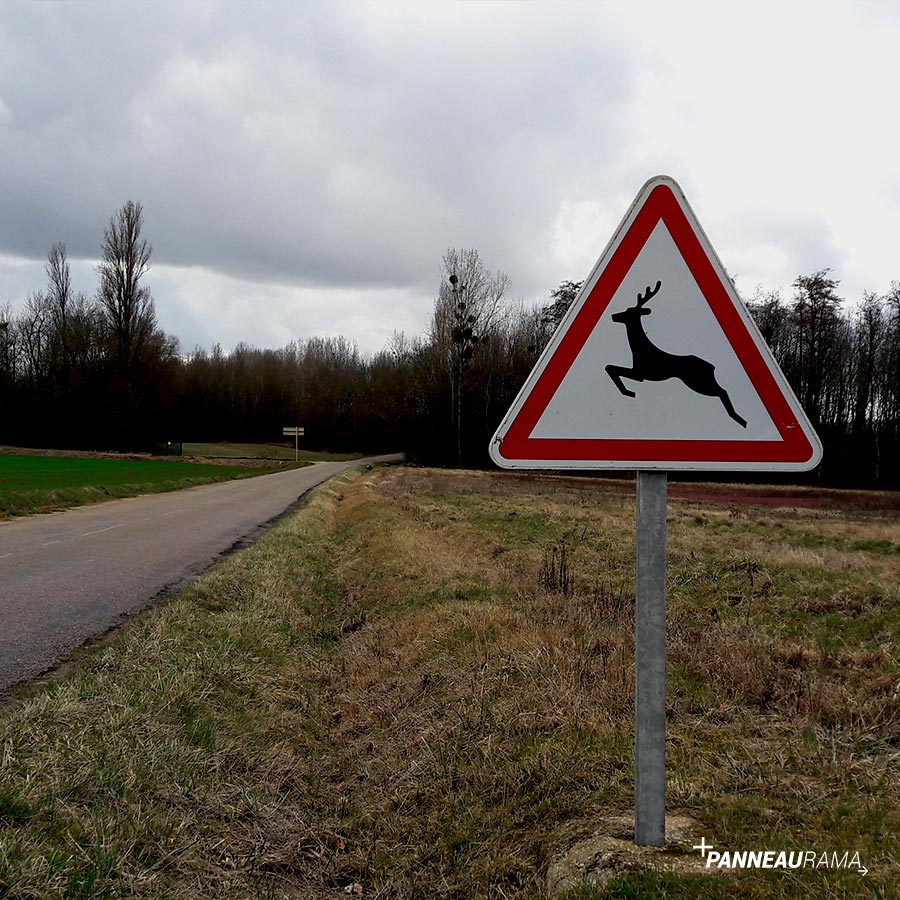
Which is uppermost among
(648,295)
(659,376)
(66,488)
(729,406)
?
(648,295)

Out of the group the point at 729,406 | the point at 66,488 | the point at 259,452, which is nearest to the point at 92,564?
the point at 729,406

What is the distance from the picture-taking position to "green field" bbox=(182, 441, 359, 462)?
82.2 metres

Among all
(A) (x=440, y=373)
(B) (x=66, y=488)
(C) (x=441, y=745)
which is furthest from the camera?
(A) (x=440, y=373)

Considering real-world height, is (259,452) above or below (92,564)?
above

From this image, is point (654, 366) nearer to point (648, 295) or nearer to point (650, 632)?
point (648, 295)

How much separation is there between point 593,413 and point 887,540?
16.7 m

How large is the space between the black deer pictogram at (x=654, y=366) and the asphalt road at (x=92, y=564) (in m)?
5.46

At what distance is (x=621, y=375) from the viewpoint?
2625mm

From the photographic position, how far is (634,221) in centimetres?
265

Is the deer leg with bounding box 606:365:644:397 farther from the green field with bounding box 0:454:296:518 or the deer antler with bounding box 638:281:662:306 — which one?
the green field with bounding box 0:454:296:518

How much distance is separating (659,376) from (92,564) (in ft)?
37.9

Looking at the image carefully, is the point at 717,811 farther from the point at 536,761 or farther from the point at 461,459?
the point at 461,459

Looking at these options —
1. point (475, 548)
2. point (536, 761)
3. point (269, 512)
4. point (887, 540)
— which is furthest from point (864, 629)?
point (269, 512)

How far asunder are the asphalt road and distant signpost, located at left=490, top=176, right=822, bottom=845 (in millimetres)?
5174
